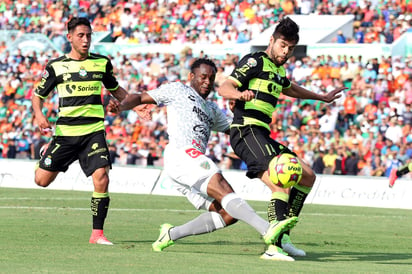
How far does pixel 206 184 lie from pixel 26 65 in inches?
947

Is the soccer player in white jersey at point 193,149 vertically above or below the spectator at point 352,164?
above

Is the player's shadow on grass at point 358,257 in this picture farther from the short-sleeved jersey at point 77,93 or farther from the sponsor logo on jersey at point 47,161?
the sponsor logo on jersey at point 47,161

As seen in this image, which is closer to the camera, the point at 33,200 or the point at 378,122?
the point at 33,200

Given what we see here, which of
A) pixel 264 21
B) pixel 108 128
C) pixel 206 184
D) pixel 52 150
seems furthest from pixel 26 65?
pixel 206 184

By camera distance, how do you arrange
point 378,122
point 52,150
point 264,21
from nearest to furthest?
point 52,150
point 378,122
point 264,21

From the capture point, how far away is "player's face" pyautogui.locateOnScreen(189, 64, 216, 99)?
10.1 metres

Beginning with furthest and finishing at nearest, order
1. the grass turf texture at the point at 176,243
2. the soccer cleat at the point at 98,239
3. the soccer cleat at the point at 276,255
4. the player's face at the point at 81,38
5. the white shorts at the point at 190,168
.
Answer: the player's face at the point at 81,38, the soccer cleat at the point at 98,239, the white shorts at the point at 190,168, the soccer cleat at the point at 276,255, the grass turf texture at the point at 176,243

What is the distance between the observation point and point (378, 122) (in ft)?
82.2

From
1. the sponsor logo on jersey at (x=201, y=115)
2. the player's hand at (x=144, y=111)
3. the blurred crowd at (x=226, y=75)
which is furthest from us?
the blurred crowd at (x=226, y=75)

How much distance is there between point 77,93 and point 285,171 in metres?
2.90

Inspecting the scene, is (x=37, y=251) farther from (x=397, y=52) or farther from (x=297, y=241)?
(x=397, y=52)

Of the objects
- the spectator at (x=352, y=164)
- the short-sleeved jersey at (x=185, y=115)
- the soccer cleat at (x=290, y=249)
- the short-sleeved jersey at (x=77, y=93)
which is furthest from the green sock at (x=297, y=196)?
the spectator at (x=352, y=164)

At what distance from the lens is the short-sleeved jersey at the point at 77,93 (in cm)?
1095

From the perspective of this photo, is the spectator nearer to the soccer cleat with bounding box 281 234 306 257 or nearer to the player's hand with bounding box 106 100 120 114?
the soccer cleat with bounding box 281 234 306 257
